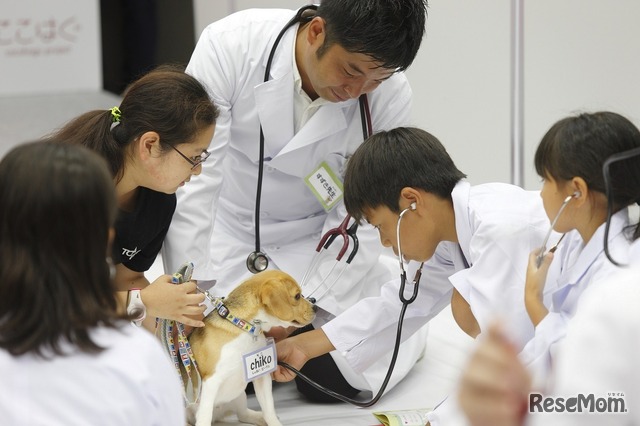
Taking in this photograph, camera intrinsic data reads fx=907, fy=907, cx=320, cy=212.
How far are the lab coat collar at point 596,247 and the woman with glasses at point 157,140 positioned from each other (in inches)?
34.2

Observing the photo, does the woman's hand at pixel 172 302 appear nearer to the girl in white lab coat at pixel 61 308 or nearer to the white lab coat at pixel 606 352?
the girl in white lab coat at pixel 61 308

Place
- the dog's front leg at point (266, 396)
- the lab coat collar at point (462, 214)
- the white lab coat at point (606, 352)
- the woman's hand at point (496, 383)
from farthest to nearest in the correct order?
the dog's front leg at point (266, 396)
the lab coat collar at point (462, 214)
the white lab coat at point (606, 352)
the woman's hand at point (496, 383)

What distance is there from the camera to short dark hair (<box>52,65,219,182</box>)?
6.99ft

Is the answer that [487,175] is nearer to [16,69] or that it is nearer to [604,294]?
[604,294]

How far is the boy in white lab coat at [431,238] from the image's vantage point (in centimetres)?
191

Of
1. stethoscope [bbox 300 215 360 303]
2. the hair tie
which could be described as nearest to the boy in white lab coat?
stethoscope [bbox 300 215 360 303]

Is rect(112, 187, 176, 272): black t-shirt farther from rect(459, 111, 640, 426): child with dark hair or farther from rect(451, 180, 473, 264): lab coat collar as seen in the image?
rect(459, 111, 640, 426): child with dark hair

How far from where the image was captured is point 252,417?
2.36 meters

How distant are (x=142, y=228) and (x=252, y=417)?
568 mm

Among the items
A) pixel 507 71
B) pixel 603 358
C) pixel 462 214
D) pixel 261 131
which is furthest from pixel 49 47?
pixel 603 358

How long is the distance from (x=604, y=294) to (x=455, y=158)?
3.11m

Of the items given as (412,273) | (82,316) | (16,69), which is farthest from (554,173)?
(16,69)

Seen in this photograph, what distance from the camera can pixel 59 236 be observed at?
1242 mm

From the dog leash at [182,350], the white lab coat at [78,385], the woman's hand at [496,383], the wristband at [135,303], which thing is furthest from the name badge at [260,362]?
the woman's hand at [496,383]
